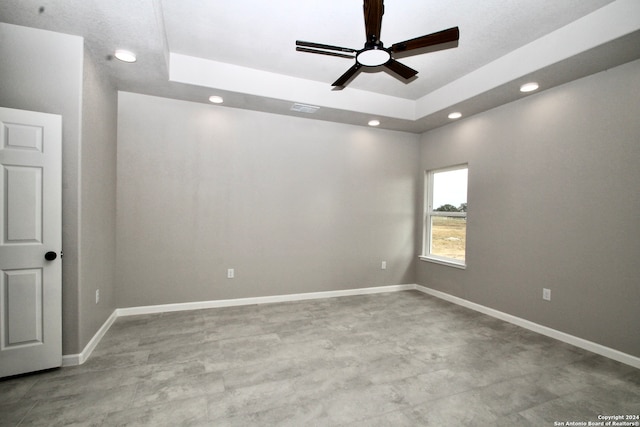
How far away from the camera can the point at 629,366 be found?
8.16ft

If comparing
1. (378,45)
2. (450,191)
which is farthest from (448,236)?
(378,45)

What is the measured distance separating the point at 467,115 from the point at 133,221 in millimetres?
4503

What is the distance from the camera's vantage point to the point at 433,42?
6.41 ft

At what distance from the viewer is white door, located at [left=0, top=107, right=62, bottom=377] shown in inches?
82.7

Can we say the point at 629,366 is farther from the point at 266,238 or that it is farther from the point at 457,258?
the point at 266,238

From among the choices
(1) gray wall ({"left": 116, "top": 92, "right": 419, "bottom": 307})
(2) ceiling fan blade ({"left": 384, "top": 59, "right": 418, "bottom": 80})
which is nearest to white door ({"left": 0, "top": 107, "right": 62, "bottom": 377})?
(1) gray wall ({"left": 116, "top": 92, "right": 419, "bottom": 307})

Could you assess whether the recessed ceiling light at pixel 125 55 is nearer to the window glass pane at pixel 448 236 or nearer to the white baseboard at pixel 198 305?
the white baseboard at pixel 198 305

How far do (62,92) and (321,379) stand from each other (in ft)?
9.78

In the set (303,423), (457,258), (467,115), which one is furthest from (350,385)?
(467,115)

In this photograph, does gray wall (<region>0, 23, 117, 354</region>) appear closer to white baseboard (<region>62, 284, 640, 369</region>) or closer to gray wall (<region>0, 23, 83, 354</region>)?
gray wall (<region>0, 23, 83, 354</region>)

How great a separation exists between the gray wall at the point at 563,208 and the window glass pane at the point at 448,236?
0.80ft

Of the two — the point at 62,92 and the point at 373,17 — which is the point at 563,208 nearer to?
the point at 373,17

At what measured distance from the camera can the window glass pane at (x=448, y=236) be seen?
14.1ft

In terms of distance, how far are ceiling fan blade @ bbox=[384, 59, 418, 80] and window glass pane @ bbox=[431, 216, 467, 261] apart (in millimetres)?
2546
